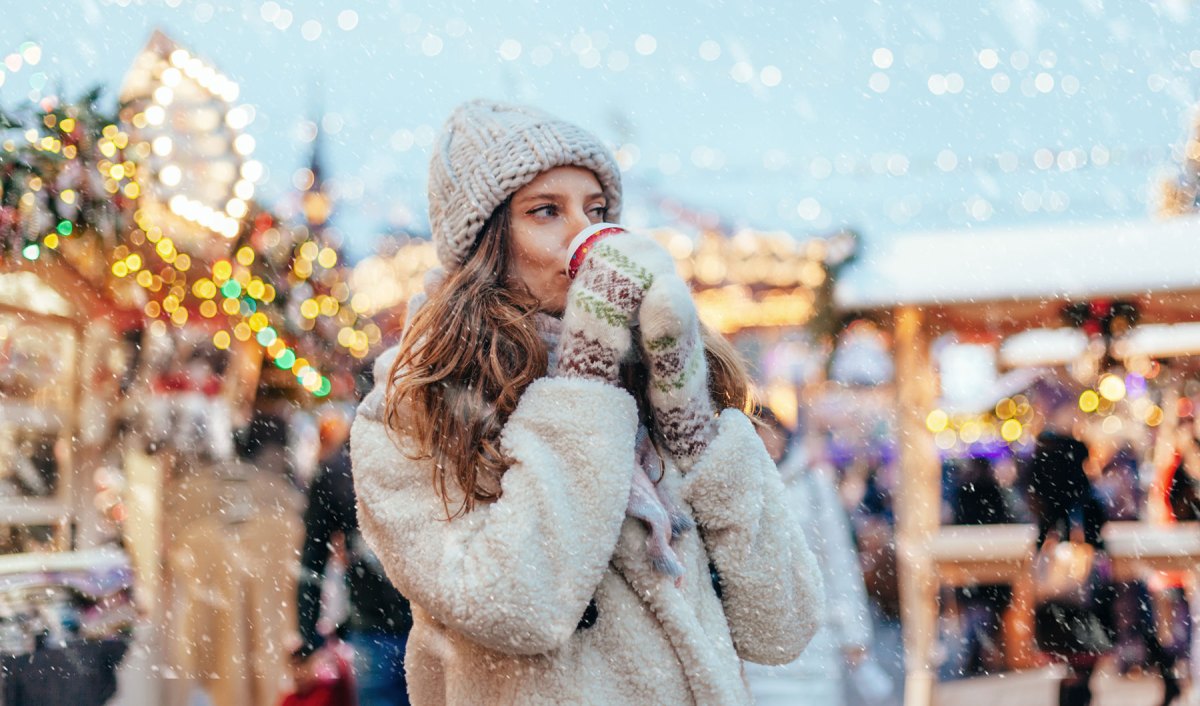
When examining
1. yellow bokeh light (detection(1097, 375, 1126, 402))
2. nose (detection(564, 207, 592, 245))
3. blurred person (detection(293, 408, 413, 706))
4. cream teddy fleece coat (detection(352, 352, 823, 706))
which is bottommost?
blurred person (detection(293, 408, 413, 706))

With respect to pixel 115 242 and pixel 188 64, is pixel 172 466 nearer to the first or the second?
pixel 115 242

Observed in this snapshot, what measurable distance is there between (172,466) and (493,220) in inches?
165

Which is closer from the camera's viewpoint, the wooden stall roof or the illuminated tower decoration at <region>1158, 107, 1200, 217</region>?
the wooden stall roof

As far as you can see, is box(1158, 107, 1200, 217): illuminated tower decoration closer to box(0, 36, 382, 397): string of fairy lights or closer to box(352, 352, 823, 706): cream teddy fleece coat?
box(0, 36, 382, 397): string of fairy lights

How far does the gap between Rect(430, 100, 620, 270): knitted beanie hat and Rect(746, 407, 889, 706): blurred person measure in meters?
1.45

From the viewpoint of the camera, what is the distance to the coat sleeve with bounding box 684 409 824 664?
1584 millimetres

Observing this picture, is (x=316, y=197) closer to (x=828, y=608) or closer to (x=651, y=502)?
(x=828, y=608)

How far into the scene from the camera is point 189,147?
4.93 m

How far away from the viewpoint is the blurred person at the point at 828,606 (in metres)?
3.33

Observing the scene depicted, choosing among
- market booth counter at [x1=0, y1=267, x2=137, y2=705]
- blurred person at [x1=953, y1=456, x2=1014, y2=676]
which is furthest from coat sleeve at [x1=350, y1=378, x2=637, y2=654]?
blurred person at [x1=953, y1=456, x2=1014, y2=676]

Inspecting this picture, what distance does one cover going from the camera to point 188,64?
4.97 metres

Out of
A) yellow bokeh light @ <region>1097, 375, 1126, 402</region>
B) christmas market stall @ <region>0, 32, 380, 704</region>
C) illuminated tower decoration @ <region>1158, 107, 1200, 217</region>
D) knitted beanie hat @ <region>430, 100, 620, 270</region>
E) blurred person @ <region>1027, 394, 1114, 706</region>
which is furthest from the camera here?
illuminated tower decoration @ <region>1158, 107, 1200, 217</region>

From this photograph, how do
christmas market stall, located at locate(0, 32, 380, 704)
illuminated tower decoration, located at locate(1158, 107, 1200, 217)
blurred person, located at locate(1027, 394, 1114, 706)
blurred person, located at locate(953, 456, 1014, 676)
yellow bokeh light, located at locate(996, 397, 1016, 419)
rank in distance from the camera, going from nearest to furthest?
christmas market stall, located at locate(0, 32, 380, 704) < blurred person, located at locate(1027, 394, 1114, 706) < blurred person, located at locate(953, 456, 1014, 676) < yellow bokeh light, located at locate(996, 397, 1016, 419) < illuminated tower decoration, located at locate(1158, 107, 1200, 217)

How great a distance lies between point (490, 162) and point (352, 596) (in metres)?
2.83
